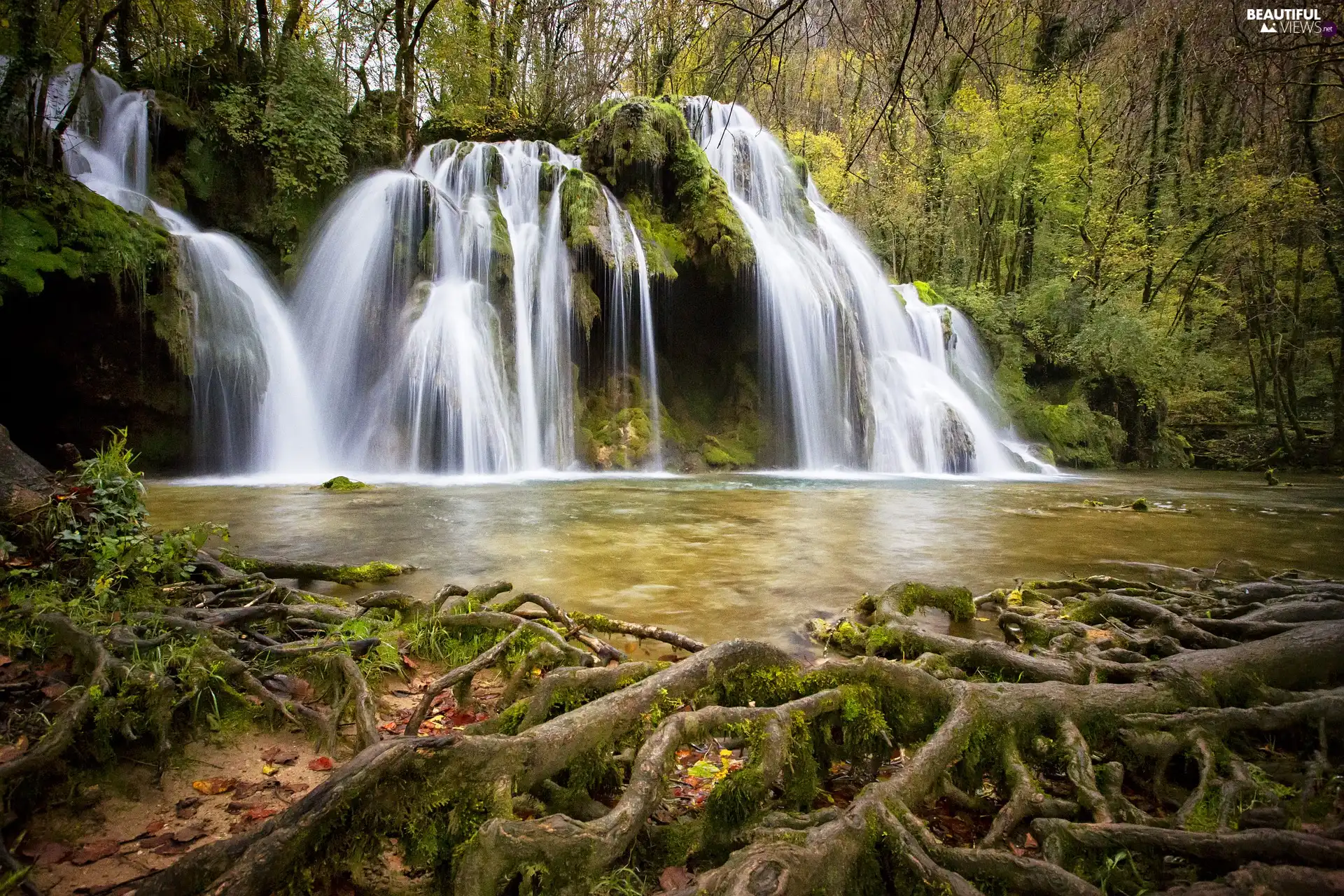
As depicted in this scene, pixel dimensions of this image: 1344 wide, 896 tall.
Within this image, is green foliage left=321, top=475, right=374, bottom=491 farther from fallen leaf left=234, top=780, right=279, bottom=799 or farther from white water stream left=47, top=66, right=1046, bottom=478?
fallen leaf left=234, top=780, right=279, bottom=799

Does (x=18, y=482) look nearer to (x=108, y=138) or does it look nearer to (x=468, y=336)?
(x=468, y=336)

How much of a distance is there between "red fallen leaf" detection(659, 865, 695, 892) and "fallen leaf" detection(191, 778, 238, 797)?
58.9 inches

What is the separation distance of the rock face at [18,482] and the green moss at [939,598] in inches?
193

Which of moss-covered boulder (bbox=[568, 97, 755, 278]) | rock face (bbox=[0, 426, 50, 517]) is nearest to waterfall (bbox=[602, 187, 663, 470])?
moss-covered boulder (bbox=[568, 97, 755, 278])

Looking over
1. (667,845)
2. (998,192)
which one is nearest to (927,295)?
(998,192)

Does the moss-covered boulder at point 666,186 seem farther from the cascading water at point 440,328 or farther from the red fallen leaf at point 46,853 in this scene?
the red fallen leaf at point 46,853

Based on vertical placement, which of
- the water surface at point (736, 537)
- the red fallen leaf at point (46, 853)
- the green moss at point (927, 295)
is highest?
the green moss at point (927, 295)

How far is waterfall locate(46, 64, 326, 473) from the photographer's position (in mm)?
13344

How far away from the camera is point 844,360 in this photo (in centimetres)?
1825

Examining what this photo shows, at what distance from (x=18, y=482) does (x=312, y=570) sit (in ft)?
5.36

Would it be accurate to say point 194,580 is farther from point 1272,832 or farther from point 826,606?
point 1272,832

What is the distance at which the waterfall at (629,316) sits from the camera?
55.4 feet

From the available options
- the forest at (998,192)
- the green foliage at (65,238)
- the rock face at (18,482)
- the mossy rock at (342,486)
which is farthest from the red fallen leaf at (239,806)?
the green foliage at (65,238)

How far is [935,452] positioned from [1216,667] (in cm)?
1668
